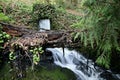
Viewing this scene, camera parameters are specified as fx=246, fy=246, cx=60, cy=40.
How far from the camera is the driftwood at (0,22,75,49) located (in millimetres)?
6668

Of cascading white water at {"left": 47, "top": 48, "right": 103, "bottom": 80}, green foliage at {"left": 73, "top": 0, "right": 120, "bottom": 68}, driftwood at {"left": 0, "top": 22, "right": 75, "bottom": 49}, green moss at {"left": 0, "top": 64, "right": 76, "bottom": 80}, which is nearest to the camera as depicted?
green foliage at {"left": 73, "top": 0, "right": 120, "bottom": 68}

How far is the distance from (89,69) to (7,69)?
2887mm

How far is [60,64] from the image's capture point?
8359 millimetres

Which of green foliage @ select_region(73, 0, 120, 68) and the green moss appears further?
the green moss

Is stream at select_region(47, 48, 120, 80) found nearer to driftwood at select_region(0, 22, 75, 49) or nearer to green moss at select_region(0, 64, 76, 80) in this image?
green moss at select_region(0, 64, 76, 80)

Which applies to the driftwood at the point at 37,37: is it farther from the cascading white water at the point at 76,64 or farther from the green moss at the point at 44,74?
the cascading white water at the point at 76,64

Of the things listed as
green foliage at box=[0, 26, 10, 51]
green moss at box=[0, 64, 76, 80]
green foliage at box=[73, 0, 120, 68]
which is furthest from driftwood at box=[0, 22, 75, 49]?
green foliage at box=[73, 0, 120, 68]

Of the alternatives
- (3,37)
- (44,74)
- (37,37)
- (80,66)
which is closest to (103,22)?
(37,37)

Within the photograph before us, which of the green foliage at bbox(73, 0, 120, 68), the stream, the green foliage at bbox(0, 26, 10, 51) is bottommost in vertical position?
the stream

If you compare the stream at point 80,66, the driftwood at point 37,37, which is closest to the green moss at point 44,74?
the stream at point 80,66

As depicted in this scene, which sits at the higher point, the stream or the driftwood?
the driftwood

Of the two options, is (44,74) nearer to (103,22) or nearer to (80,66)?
(80,66)

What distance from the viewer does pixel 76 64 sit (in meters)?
8.62

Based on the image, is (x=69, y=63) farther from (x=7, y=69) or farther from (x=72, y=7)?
(x=72, y=7)
